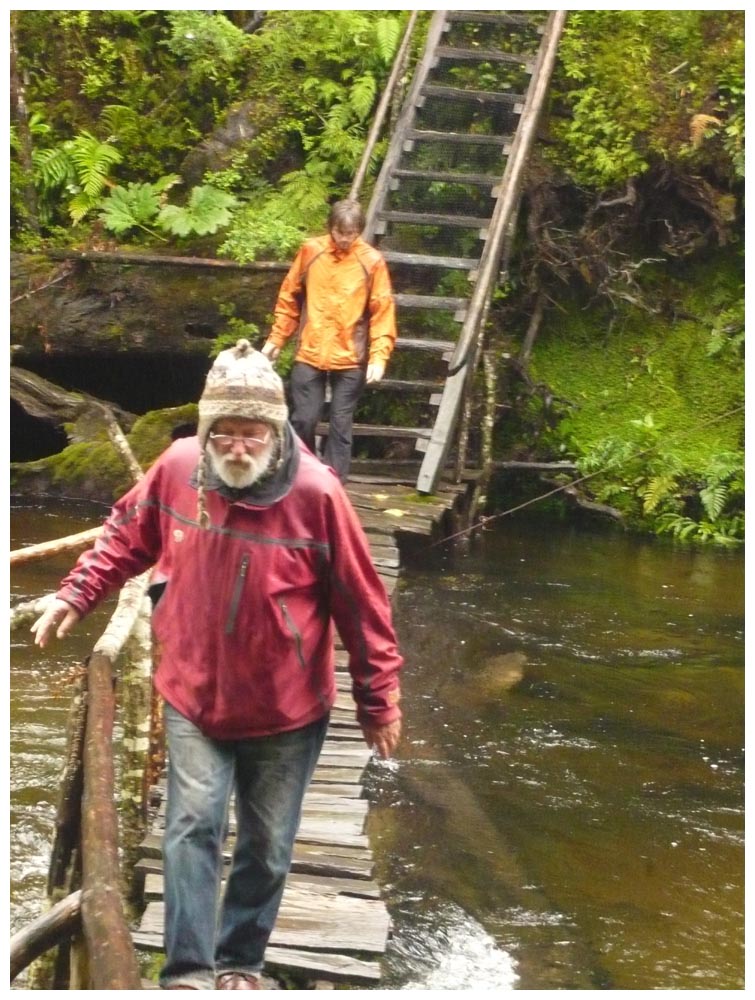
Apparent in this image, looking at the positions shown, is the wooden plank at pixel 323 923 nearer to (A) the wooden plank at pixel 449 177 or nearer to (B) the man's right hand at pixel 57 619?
(B) the man's right hand at pixel 57 619

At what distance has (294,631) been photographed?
3.58 meters

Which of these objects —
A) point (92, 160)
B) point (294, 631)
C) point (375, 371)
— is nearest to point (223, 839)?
point (294, 631)

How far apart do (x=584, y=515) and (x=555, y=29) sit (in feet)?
17.4

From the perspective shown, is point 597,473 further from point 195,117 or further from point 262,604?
point 262,604

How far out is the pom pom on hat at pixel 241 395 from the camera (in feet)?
11.6

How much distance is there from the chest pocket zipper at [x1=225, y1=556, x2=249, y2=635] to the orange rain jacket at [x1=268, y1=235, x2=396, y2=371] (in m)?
5.26

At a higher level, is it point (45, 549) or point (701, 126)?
point (701, 126)

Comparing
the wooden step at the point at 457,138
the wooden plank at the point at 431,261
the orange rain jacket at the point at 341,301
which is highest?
the wooden step at the point at 457,138

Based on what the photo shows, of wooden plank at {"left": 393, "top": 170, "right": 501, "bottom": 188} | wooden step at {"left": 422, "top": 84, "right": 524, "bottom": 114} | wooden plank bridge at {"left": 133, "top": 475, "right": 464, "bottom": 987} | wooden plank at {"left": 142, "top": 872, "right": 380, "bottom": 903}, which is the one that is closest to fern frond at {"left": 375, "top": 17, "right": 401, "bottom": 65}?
wooden step at {"left": 422, "top": 84, "right": 524, "bottom": 114}

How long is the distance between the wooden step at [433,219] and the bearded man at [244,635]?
784cm

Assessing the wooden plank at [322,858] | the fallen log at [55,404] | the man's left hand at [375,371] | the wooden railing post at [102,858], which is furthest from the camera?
the fallen log at [55,404]

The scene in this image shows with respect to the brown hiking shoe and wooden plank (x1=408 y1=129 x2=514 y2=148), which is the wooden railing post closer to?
the brown hiking shoe

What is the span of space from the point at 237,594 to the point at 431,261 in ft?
26.2

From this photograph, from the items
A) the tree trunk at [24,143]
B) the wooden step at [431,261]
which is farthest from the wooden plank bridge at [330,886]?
the tree trunk at [24,143]
